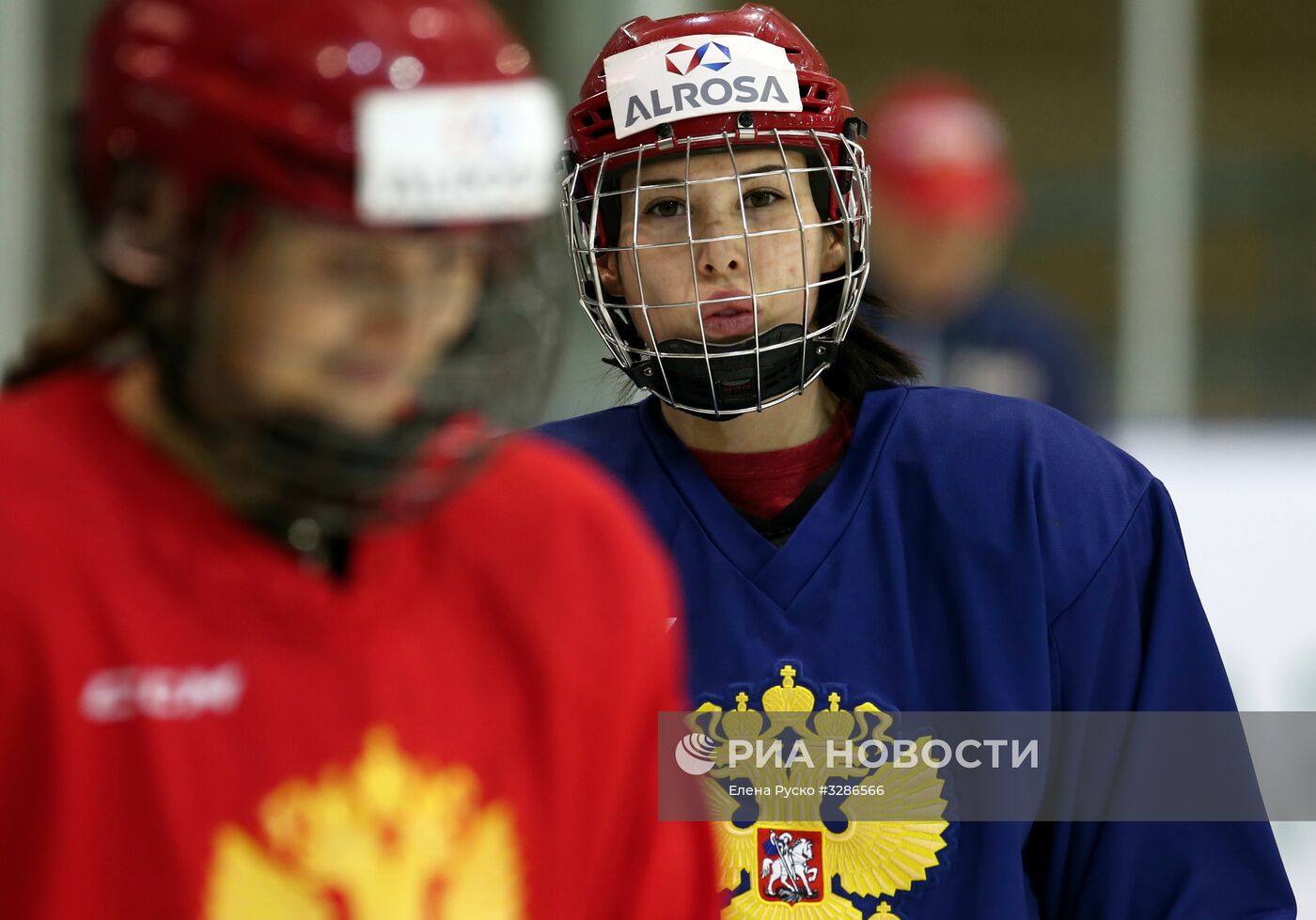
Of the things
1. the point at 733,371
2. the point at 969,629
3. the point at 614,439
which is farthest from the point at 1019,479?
the point at 614,439

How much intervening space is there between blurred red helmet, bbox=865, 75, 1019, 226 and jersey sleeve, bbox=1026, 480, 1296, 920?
2954 millimetres

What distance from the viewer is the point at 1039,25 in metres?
6.61

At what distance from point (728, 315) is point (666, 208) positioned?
0.16m

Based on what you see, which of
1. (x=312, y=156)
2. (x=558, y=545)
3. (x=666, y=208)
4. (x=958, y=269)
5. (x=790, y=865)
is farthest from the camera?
(x=958, y=269)

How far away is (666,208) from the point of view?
191cm

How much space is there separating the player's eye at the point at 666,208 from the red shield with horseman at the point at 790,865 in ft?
2.13

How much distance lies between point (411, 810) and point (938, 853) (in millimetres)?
868

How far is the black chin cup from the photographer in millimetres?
1803

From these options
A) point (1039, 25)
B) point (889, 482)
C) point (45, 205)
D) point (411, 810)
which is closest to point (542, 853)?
point (411, 810)

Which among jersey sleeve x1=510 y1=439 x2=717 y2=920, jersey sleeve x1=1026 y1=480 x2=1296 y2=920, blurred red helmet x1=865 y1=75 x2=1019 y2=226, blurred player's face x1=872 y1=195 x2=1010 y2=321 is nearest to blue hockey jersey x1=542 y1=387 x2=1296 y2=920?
jersey sleeve x1=1026 y1=480 x2=1296 y2=920

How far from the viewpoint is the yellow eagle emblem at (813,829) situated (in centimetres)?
179

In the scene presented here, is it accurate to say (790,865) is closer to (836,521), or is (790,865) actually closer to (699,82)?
(836,521)

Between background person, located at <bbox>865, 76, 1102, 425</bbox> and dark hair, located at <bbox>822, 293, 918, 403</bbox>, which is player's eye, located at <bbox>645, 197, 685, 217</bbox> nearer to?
dark hair, located at <bbox>822, 293, 918, 403</bbox>

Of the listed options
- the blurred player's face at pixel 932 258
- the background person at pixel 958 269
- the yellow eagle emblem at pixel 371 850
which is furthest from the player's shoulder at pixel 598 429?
the blurred player's face at pixel 932 258
